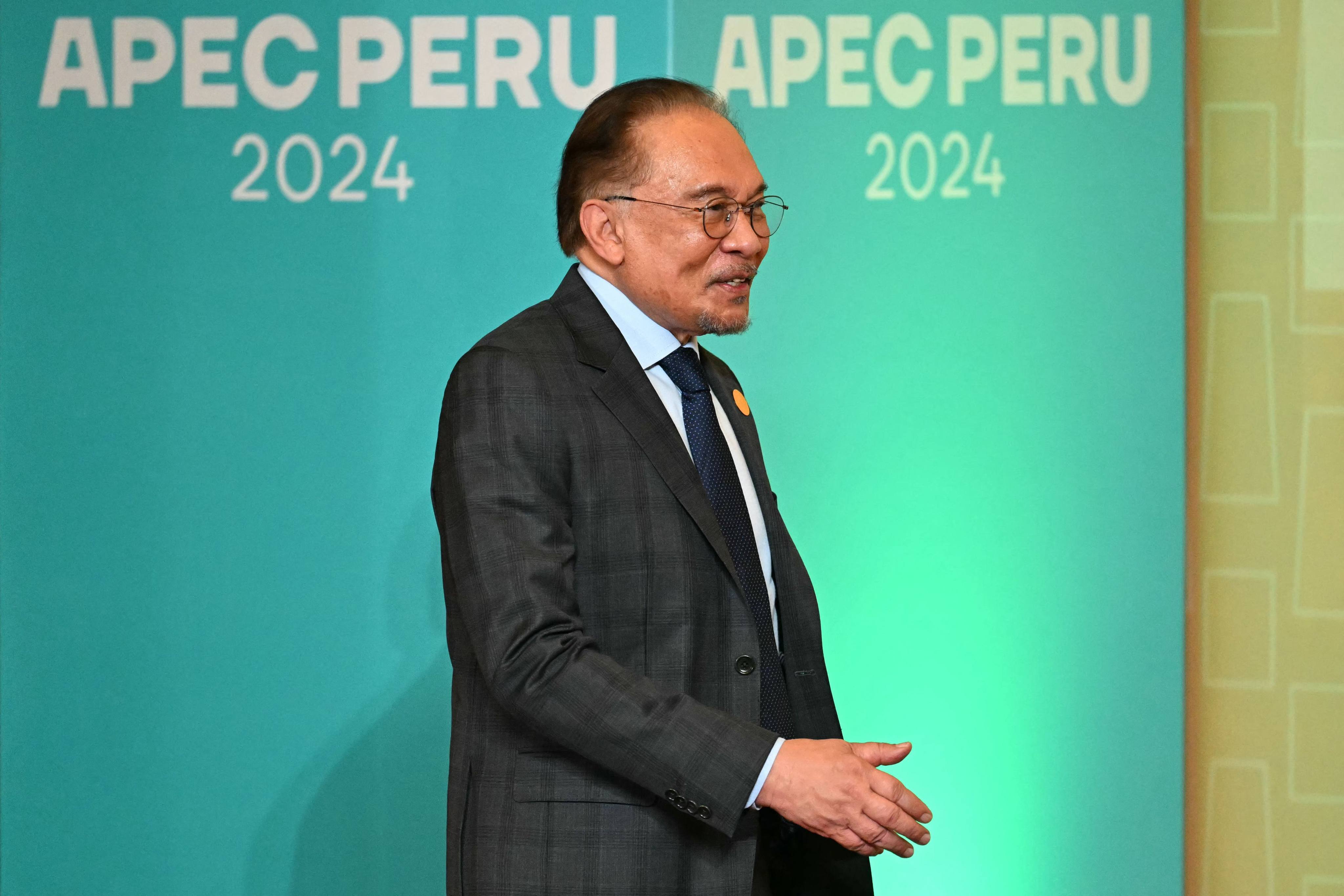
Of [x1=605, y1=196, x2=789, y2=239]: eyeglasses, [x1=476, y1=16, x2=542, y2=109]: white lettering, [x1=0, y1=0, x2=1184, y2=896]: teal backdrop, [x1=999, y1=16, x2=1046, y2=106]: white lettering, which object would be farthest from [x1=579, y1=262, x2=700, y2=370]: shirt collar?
[x1=999, y1=16, x2=1046, y2=106]: white lettering

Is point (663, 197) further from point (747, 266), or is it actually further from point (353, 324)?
point (353, 324)

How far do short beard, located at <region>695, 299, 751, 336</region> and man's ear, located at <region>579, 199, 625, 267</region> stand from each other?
130mm

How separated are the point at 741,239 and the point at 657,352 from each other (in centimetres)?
19

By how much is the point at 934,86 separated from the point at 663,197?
1.28 m

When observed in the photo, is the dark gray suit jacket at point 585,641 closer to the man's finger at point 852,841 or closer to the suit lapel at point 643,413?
the suit lapel at point 643,413

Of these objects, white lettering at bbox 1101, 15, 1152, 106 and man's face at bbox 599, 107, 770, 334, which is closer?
man's face at bbox 599, 107, 770, 334

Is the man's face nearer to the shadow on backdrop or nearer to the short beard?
the short beard

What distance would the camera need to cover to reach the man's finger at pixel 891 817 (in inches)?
54.9

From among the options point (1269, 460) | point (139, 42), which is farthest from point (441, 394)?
point (1269, 460)

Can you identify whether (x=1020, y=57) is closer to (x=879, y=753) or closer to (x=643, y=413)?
(x=643, y=413)

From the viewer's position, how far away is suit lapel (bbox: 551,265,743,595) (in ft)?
5.21

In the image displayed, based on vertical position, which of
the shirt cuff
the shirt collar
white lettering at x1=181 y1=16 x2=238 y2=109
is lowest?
the shirt cuff

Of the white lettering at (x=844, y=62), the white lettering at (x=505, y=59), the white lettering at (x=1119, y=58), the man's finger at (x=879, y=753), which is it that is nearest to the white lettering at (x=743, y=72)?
the white lettering at (x=844, y=62)

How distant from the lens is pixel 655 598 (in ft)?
5.08
